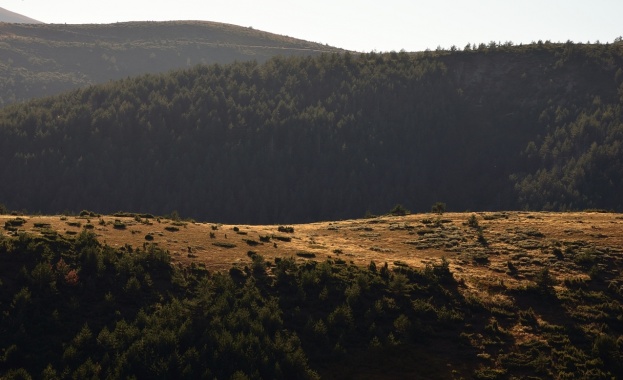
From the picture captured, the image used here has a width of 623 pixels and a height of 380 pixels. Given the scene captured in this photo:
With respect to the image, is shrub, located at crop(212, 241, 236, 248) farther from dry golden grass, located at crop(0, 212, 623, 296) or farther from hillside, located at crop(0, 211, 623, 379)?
hillside, located at crop(0, 211, 623, 379)

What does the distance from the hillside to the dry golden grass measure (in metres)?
0.31

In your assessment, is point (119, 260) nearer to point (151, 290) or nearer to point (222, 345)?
point (151, 290)

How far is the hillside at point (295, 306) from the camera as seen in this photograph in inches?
1631

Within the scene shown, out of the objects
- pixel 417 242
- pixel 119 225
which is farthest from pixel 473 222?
pixel 119 225

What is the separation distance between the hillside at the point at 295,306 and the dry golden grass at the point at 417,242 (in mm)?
308

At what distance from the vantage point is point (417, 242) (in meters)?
70.4

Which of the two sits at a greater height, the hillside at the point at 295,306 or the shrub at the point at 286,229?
the hillside at the point at 295,306

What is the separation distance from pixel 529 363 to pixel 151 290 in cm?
2895

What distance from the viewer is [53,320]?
1715 inches

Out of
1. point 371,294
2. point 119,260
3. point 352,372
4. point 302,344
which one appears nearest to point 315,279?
point 371,294

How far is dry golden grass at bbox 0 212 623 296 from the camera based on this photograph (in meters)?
58.6

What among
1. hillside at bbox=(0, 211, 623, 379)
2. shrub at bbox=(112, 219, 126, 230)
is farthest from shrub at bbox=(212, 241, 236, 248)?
shrub at bbox=(112, 219, 126, 230)

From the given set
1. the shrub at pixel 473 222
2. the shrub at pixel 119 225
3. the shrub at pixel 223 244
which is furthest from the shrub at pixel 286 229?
the shrub at pixel 473 222

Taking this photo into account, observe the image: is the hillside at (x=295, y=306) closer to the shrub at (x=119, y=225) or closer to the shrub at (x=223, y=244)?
the shrub at (x=223, y=244)
